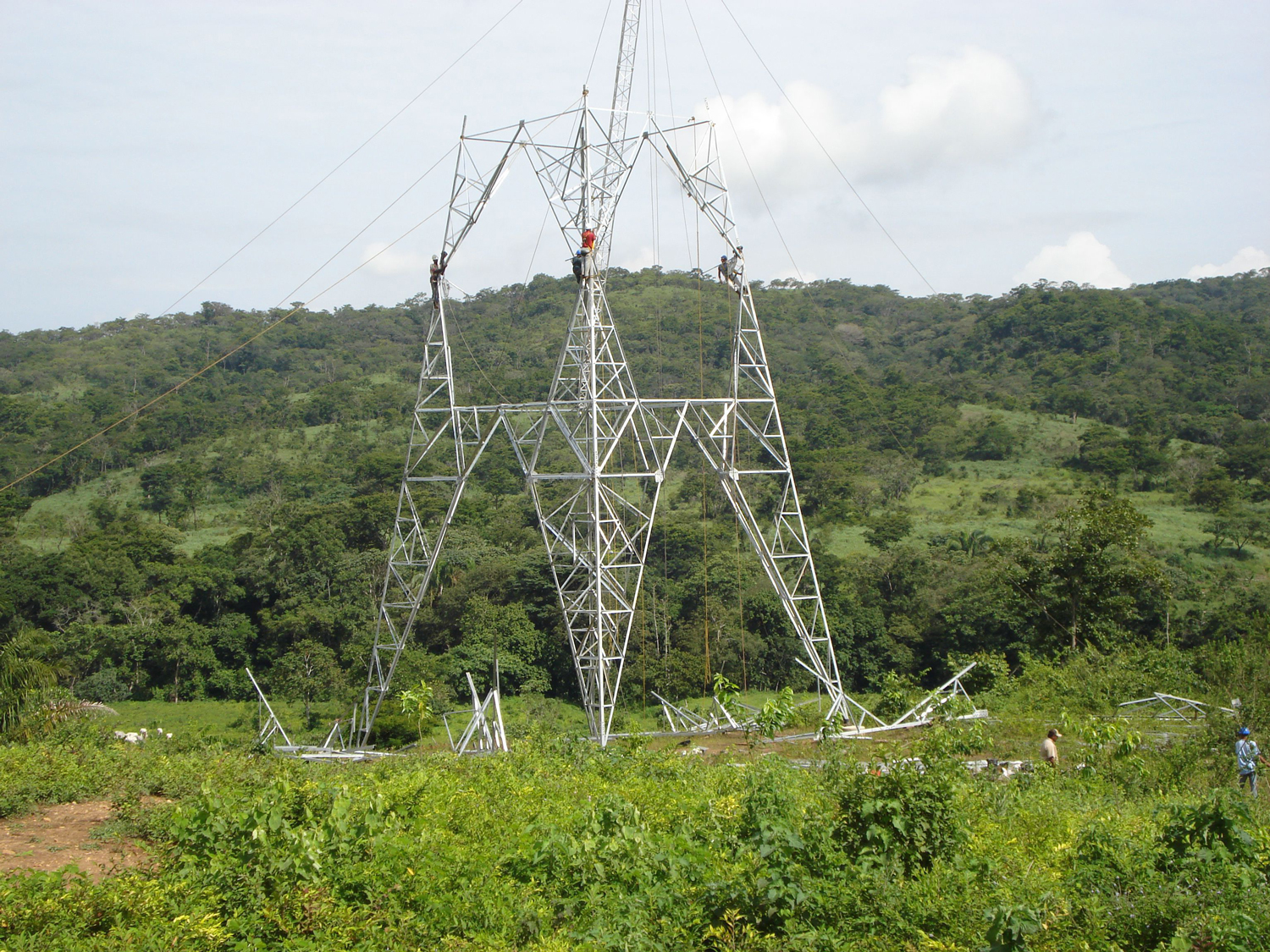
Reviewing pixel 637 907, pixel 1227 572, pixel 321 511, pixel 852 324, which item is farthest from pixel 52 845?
pixel 852 324

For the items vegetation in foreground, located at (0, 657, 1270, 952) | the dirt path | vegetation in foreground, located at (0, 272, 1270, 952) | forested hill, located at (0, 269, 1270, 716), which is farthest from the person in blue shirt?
forested hill, located at (0, 269, 1270, 716)

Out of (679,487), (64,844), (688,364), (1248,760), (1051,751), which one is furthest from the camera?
(688,364)

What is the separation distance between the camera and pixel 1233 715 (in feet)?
36.2

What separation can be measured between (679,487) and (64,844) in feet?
123

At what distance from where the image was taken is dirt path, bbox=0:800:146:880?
23.4ft

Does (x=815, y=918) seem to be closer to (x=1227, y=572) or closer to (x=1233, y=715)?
(x=1233, y=715)

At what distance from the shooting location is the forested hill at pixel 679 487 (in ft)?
97.0

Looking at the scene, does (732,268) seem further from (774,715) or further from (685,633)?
(685,633)

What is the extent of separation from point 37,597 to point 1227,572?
38254 mm

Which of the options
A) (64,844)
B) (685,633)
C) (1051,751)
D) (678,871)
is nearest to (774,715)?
(1051,751)

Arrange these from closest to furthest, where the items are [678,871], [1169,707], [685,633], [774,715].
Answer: [678,871], [774,715], [1169,707], [685,633]

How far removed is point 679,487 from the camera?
44.4 m

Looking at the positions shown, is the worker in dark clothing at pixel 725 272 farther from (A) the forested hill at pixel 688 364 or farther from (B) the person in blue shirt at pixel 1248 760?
(A) the forested hill at pixel 688 364

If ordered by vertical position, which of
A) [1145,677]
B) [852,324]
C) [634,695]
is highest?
[852,324]
